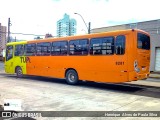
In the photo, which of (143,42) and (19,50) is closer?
(143,42)

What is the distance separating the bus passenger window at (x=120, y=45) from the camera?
12.9 metres

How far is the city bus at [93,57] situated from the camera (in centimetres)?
1277

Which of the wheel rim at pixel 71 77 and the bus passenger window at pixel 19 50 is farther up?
the bus passenger window at pixel 19 50

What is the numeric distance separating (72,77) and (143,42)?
505 cm

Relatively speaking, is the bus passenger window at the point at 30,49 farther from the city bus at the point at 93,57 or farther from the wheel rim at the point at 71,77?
the wheel rim at the point at 71,77

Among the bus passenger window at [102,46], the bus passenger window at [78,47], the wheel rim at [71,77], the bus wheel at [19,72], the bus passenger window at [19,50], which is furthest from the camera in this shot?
the bus wheel at [19,72]

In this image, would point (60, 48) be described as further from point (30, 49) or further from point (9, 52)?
point (9, 52)

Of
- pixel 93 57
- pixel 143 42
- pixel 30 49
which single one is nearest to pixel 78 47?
pixel 93 57

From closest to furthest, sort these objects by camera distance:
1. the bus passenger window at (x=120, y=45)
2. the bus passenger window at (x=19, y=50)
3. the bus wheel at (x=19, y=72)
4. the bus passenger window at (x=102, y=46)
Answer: the bus passenger window at (x=120, y=45) → the bus passenger window at (x=102, y=46) → the bus passenger window at (x=19, y=50) → the bus wheel at (x=19, y=72)

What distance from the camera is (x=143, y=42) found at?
44.4ft

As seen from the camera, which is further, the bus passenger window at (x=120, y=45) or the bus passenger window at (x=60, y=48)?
the bus passenger window at (x=60, y=48)

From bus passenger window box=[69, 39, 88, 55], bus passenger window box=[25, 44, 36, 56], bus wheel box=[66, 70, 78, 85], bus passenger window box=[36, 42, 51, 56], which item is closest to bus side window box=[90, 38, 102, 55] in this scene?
bus passenger window box=[69, 39, 88, 55]

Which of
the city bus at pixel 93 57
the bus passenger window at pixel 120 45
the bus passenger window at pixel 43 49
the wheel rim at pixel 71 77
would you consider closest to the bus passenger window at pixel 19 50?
the city bus at pixel 93 57

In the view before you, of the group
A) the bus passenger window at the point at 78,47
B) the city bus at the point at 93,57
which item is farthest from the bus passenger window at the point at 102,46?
the bus passenger window at the point at 78,47
